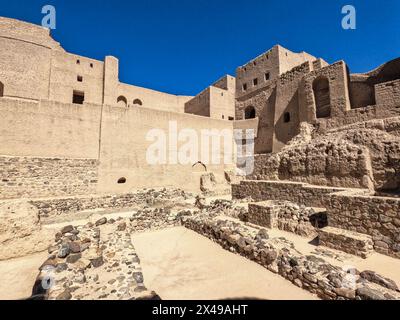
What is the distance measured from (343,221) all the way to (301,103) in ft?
44.2

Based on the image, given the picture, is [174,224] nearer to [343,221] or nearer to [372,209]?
[343,221]

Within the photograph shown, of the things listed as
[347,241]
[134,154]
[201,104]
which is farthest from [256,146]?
[347,241]

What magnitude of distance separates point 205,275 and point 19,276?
13.4ft

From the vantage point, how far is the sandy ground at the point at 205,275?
3.79 metres

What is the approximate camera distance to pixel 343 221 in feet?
18.8

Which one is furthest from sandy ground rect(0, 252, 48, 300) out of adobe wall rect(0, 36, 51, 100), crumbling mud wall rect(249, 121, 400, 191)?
adobe wall rect(0, 36, 51, 100)

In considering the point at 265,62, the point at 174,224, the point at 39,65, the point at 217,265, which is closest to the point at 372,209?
the point at 217,265

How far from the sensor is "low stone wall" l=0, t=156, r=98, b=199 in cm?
1069

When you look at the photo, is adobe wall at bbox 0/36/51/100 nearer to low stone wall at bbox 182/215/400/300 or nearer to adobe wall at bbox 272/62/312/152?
low stone wall at bbox 182/215/400/300

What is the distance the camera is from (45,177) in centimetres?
1162

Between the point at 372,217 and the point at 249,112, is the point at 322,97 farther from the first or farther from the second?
the point at 372,217

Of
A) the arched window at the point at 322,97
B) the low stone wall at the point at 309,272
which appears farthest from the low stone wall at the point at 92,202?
the arched window at the point at 322,97

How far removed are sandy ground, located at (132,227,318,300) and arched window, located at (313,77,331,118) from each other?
14358 mm
